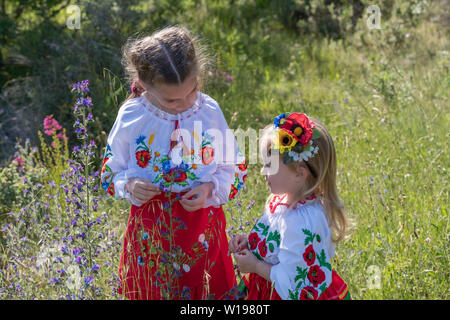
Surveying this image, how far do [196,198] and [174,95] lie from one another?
457mm

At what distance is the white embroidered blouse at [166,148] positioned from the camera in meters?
2.42

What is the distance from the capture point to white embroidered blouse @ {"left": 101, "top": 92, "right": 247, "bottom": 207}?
2422mm

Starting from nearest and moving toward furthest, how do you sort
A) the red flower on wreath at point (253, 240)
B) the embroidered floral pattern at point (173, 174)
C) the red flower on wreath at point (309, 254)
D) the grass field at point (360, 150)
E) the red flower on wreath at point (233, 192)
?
1. the red flower on wreath at point (309, 254)
2. the embroidered floral pattern at point (173, 174)
3. the red flower on wreath at point (253, 240)
4. the red flower on wreath at point (233, 192)
5. the grass field at point (360, 150)

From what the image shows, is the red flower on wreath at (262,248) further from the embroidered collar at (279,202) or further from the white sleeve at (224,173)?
the white sleeve at (224,173)

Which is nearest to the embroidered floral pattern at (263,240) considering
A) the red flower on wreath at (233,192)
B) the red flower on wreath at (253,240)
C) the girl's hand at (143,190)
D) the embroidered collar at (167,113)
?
the red flower on wreath at (253,240)

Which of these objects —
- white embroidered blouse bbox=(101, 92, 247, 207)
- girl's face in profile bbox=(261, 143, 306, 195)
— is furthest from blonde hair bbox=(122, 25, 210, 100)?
girl's face in profile bbox=(261, 143, 306, 195)

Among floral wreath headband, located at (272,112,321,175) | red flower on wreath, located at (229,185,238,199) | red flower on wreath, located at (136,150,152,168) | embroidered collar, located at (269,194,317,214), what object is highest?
floral wreath headband, located at (272,112,321,175)

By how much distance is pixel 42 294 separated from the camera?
2586mm

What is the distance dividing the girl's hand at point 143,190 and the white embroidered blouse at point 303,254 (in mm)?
556

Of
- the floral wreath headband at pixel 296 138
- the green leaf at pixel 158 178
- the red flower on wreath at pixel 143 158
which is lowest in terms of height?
the green leaf at pixel 158 178

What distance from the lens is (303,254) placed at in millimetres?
2174

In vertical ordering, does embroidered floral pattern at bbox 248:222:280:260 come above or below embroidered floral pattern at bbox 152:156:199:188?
below

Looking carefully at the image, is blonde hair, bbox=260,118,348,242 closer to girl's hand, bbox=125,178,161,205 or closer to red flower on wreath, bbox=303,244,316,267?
red flower on wreath, bbox=303,244,316,267

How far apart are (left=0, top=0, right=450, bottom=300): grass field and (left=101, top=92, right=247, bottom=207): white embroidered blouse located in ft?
1.19
